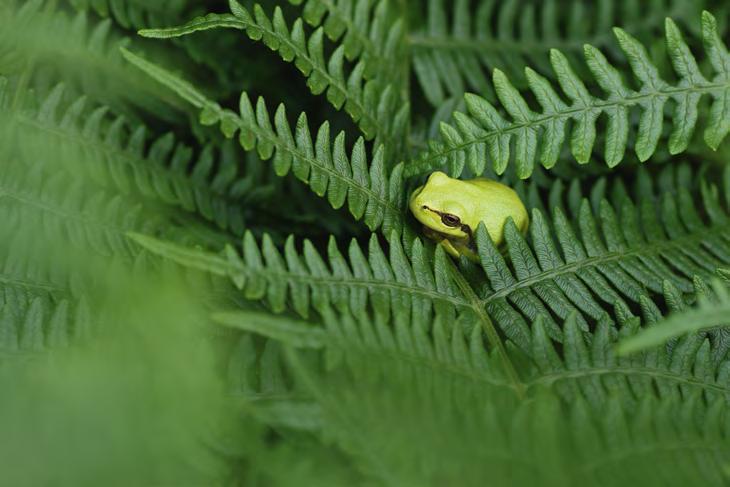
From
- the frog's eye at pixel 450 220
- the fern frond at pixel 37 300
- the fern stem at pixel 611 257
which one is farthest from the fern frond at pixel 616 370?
the fern frond at pixel 37 300

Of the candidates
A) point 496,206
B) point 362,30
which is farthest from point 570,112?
point 362,30

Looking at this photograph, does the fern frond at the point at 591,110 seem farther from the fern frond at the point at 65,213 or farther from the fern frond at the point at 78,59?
the fern frond at the point at 78,59

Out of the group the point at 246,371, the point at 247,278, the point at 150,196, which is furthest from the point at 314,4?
the point at 246,371

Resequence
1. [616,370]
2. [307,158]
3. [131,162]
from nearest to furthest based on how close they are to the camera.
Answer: [616,370]
[307,158]
[131,162]

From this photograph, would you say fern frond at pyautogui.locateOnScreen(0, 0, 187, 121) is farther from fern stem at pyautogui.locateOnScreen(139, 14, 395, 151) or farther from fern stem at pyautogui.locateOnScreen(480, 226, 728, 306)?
fern stem at pyautogui.locateOnScreen(480, 226, 728, 306)

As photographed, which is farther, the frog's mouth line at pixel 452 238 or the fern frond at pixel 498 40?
the fern frond at pixel 498 40

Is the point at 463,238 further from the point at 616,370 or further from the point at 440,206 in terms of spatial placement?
the point at 616,370

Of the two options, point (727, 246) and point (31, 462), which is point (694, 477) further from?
point (31, 462)
